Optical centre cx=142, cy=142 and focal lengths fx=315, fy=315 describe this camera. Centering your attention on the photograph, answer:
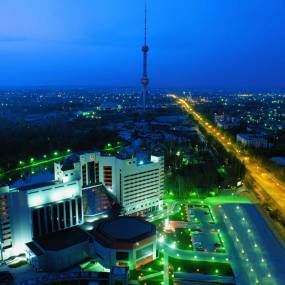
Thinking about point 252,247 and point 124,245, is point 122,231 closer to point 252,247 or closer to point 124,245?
point 124,245

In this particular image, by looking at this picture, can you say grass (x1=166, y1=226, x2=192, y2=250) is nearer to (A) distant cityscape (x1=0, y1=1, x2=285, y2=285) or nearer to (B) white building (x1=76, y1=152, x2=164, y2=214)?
(A) distant cityscape (x1=0, y1=1, x2=285, y2=285)

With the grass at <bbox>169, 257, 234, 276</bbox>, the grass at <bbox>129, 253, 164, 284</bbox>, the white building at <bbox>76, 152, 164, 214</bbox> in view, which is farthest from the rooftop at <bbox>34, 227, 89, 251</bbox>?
the grass at <bbox>169, 257, 234, 276</bbox>

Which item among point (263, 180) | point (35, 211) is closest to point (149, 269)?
point (35, 211)

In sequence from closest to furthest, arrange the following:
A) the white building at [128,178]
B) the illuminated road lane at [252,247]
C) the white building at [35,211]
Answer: the illuminated road lane at [252,247] < the white building at [35,211] < the white building at [128,178]

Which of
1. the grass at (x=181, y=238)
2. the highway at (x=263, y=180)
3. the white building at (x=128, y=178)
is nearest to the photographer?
the grass at (x=181, y=238)

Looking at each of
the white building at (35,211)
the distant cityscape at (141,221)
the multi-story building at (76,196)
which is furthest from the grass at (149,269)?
the white building at (35,211)

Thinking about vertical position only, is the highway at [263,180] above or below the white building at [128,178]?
below

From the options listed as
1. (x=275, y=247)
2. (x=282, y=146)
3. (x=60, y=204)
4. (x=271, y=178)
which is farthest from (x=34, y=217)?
(x=282, y=146)

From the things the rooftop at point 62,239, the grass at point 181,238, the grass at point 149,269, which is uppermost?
the rooftop at point 62,239

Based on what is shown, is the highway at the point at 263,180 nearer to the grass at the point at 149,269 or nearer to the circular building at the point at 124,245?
the grass at the point at 149,269
